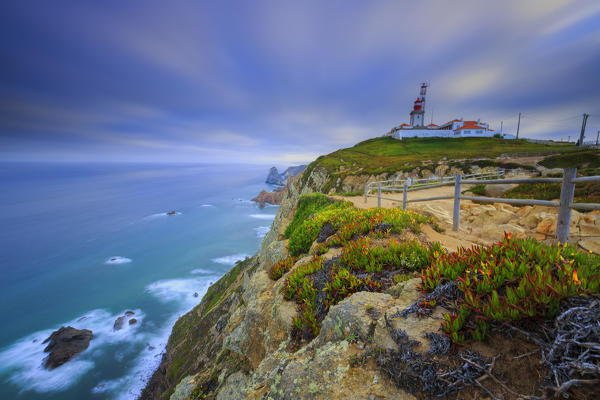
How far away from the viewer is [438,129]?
9125 centimetres

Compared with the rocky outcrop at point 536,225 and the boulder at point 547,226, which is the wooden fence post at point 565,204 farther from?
the boulder at point 547,226

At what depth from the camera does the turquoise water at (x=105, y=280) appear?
3181 cm

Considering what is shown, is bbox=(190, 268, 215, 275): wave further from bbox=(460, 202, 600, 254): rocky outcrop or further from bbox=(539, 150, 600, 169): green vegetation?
bbox=(539, 150, 600, 169): green vegetation

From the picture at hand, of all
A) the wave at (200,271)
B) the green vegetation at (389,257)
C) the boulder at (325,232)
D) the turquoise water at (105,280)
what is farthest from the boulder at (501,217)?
the wave at (200,271)

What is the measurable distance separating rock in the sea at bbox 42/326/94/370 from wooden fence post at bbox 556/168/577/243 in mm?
53377

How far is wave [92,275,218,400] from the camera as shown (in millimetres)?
29141

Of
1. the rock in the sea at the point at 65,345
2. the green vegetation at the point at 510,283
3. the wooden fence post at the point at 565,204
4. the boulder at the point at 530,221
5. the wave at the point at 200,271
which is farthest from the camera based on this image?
the wave at the point at 200,271

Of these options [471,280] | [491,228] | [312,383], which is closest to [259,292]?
[312,383]

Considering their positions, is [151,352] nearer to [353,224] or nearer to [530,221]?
[353,224]

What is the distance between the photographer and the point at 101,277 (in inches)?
2484

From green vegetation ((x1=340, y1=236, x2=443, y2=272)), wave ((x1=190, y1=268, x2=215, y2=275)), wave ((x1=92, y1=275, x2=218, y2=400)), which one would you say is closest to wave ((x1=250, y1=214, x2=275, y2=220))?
wave ((x1=190, y1=268, x2=215, y2=275))

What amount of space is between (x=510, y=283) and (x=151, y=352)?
151 ft

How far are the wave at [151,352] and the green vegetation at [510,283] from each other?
3965cm

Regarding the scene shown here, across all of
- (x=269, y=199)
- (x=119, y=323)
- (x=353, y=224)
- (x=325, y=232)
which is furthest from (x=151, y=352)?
(x=269, y=199)
